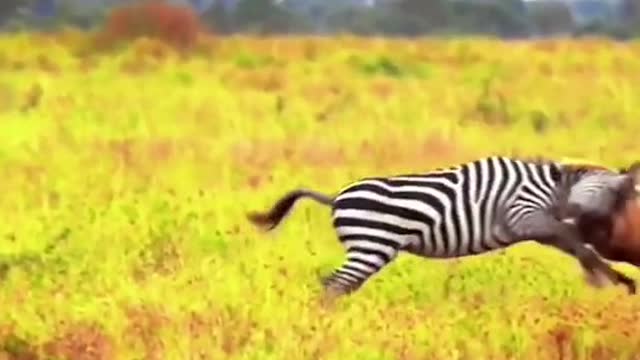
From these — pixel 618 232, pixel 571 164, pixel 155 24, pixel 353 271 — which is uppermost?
pixel 155 24

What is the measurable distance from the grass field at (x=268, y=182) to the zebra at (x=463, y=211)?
0.13ft

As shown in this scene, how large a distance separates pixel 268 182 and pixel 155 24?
0.51 metres

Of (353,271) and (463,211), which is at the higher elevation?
(463,211)

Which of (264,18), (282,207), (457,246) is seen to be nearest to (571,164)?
(457,246)

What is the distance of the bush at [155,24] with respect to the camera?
13.3 ft

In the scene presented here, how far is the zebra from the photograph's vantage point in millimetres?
3668

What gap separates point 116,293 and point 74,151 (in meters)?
0.46

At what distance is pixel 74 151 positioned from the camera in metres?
3.96

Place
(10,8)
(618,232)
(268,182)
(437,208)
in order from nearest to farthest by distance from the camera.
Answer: (618,232), (437,208), (268,182), (10,8)

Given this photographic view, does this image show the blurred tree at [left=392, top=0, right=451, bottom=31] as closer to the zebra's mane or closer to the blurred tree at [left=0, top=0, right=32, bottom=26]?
the zebra's mane

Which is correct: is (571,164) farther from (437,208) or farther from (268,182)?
(268,182)

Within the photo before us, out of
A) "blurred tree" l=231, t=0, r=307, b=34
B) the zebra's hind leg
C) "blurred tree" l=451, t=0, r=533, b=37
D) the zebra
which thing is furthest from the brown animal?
"blurred tree" l=231, t=0, r=307, b=34

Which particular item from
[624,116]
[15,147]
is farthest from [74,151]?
[624,116]

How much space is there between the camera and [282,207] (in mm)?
3760
